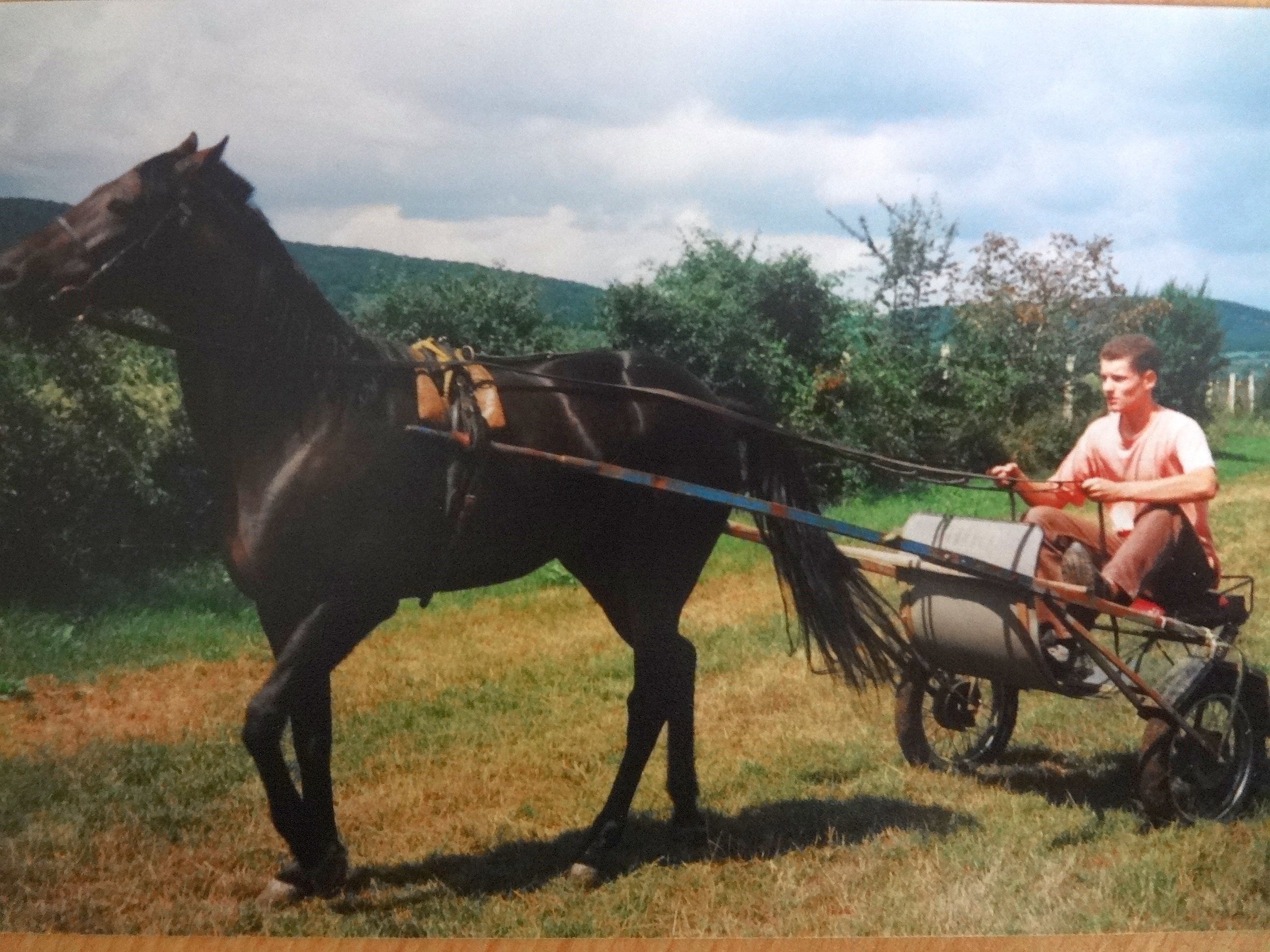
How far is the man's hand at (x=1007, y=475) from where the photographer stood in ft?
11.5

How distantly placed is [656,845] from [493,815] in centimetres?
55

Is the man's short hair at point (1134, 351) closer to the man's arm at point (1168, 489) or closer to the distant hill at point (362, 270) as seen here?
the man's arm at point (1168, 489)

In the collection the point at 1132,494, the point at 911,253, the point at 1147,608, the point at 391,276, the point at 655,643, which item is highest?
the point at 911,253

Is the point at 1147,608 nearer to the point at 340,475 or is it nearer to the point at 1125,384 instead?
the point at 1125,384

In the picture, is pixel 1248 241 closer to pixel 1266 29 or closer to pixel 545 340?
pixel 1266 29

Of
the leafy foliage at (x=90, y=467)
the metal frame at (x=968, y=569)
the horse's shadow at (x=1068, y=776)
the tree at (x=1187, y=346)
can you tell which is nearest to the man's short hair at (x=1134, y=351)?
the tree at (x=1187, y=346)

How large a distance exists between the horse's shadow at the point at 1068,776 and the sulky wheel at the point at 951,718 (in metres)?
0.08

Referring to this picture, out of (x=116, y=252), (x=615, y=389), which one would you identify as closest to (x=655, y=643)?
(x=615, y=389)

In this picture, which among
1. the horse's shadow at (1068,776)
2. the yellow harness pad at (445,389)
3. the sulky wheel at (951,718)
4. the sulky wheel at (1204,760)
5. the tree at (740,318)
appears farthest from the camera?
the sulky wheel at (951,718)

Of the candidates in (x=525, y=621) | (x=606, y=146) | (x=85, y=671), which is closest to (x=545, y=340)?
(x=606, y=146)

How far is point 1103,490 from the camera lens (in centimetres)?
341

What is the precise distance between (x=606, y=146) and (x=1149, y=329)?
6.53 ft

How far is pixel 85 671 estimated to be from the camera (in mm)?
3252

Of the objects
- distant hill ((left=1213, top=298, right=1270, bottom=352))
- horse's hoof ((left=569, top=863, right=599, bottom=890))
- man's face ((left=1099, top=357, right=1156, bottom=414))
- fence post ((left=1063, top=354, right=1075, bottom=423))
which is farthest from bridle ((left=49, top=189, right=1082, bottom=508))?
horse's hoof ((left=569, top=863, right=599, bottom=890))
